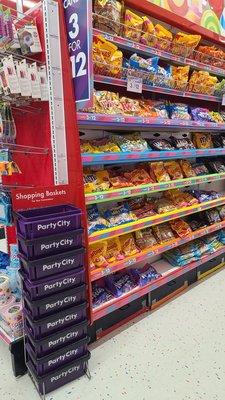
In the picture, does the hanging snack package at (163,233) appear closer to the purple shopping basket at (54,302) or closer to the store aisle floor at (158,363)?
the store aisle floor at (158,363)

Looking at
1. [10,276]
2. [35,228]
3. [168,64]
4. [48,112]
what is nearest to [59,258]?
[35,228]

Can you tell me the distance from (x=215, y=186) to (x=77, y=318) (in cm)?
237

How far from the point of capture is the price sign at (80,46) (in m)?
1.39

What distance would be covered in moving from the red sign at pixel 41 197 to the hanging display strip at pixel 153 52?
0.92 metres

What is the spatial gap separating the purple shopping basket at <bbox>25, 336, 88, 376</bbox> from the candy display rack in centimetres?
22

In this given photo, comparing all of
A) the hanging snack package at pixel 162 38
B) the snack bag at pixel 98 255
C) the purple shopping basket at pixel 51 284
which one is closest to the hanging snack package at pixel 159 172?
the snack bag at pixel 98 255

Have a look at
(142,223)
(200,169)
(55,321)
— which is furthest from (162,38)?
(55,321)

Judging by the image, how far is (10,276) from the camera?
1.75 meters

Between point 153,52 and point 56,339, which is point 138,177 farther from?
point 56,339

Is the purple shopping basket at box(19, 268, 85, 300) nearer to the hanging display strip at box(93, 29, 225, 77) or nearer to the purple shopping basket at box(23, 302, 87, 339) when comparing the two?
the purple shopping basket at box(23, 302, 87, 339)

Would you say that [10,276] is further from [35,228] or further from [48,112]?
[48,112]

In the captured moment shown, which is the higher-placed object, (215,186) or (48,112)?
(48,112)

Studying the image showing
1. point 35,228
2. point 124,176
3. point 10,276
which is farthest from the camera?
point 124,176

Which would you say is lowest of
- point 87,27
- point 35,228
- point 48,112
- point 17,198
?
point 35,228
